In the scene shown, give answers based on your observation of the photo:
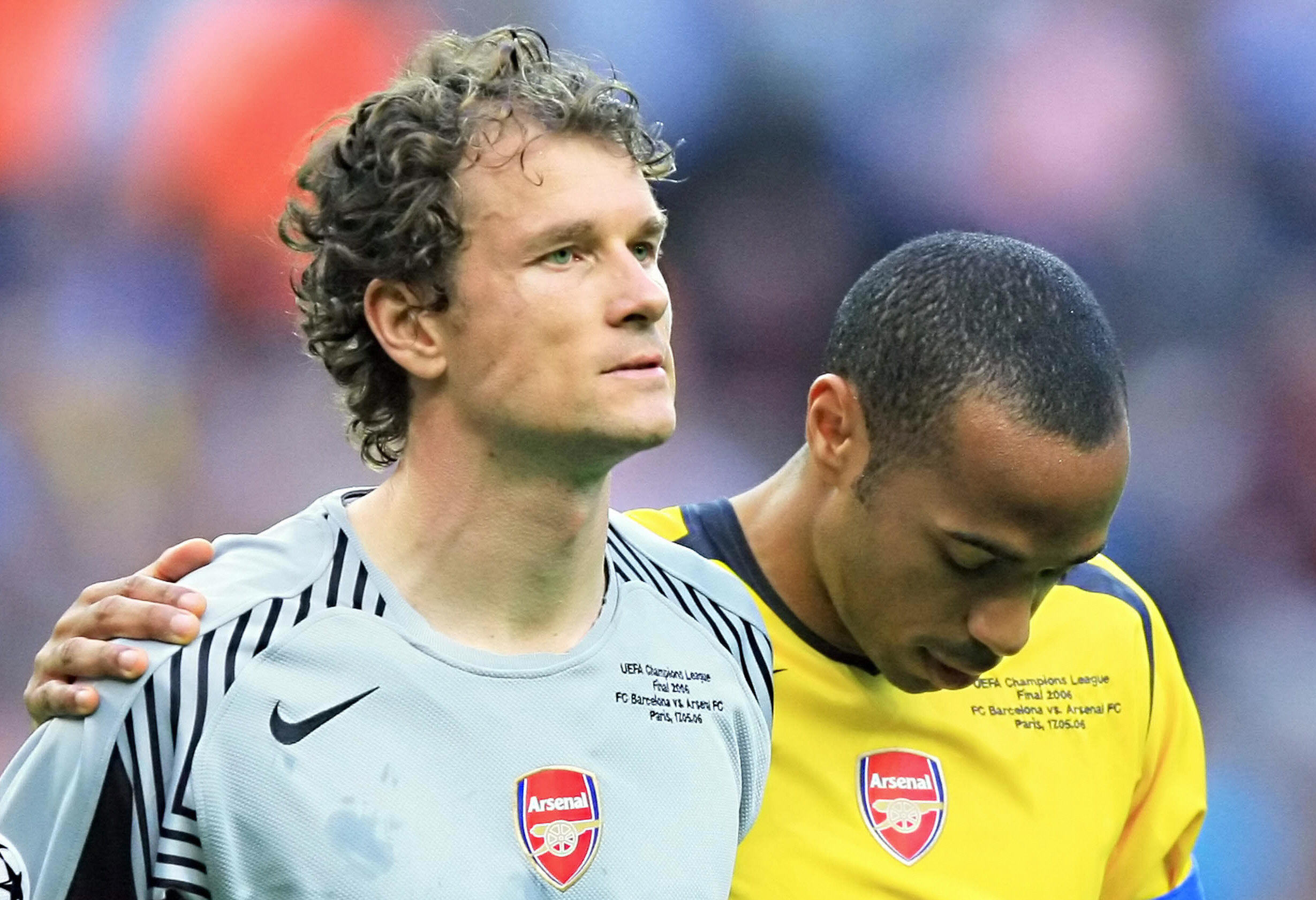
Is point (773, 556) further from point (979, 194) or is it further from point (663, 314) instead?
point (979, 194)

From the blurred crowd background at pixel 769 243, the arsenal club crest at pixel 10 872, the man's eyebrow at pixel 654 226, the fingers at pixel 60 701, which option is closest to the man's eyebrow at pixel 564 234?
the man's eyebrow at pixel 654 226

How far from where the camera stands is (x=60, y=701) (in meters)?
2.07

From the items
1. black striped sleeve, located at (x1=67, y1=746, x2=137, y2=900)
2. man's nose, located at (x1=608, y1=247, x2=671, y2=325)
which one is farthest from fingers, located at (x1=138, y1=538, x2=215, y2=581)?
man's nose, located at (x1=608, y1=247, x2=671, y2=325)

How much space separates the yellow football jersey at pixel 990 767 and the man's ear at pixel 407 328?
0.76 meters

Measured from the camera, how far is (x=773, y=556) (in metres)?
2.88

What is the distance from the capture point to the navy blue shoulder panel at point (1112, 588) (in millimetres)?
3068

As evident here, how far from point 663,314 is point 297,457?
3522 mm

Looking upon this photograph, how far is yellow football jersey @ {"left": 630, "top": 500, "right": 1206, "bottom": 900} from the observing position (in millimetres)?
2709

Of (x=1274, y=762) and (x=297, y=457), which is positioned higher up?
(x=297, y=457)

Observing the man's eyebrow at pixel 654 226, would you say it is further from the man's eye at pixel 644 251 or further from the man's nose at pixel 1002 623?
the man's nose at pixel 1002 623

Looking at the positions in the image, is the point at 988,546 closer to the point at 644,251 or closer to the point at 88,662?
the point at 644,251

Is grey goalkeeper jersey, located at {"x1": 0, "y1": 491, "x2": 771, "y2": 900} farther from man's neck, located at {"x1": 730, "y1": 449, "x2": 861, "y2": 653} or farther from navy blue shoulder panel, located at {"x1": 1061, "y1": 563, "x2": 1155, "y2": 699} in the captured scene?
navy blue shoulder panel, located at {"x1": 1061, "y1": 563, "x2": 1155, "y2": 699}

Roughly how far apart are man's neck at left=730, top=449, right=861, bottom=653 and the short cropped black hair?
19cm

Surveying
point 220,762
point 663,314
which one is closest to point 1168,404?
point 663,314
